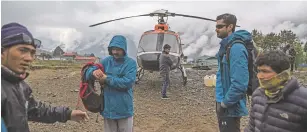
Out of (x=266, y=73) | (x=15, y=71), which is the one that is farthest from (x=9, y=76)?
(x=266, y=73)

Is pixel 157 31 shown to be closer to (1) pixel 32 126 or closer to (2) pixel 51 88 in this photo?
(2) pixel 51 88

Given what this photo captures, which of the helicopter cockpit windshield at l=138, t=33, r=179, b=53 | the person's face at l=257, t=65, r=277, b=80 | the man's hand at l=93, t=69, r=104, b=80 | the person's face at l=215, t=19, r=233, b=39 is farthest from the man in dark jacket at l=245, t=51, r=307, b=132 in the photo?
the helicopter cockpit windshield at l=138, t=33, r=179, b=53

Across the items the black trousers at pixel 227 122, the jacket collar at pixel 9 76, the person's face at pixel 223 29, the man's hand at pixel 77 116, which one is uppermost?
the person's face at pixel 223 29

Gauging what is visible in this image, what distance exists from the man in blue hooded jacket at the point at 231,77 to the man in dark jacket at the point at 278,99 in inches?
22.1

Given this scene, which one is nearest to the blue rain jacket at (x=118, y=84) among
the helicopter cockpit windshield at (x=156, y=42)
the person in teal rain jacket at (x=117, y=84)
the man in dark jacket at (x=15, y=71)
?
the person in teal rain jacket at (x=117, y=84)

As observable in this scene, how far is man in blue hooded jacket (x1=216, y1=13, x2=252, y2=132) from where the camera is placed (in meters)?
3.21

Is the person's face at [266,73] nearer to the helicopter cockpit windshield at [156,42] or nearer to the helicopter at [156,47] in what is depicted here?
the helicopter at [156,47]

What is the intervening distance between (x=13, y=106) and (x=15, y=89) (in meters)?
0.10

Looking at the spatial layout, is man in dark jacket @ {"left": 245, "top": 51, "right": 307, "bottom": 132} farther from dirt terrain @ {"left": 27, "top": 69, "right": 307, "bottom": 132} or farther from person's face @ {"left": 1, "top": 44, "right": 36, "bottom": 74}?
dirt terrain @ {"left": 27, "top": 69, "right": 307, "bottom": 132}

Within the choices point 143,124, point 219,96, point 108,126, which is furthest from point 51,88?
point 219,96

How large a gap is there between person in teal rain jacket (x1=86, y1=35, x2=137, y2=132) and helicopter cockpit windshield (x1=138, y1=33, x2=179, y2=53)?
26.6 ft

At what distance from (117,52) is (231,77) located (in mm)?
1466

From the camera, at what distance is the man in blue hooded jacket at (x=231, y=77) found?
321 centimetres

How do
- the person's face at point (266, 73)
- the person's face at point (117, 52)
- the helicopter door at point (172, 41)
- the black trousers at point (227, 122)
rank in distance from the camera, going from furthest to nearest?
the helicopter door at point (172, 41) → the person's face at point (117, 52) → the black trousers at point (227, 122) → the person's face at point (266, 73)
